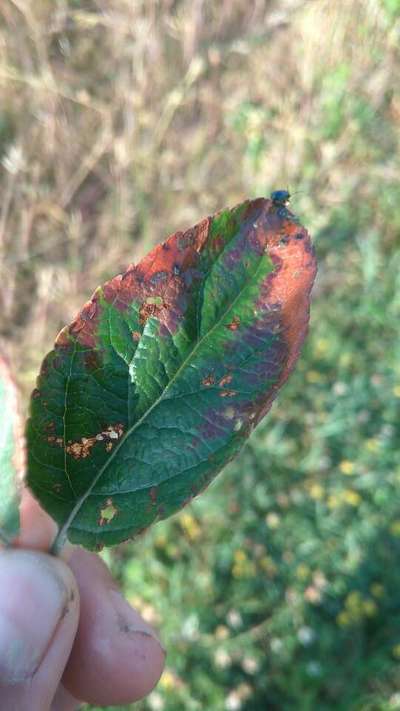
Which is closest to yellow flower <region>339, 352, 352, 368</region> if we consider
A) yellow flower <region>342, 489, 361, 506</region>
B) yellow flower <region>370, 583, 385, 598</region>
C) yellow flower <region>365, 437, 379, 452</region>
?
yellow flower <region>365, 437, 379, 452</region>

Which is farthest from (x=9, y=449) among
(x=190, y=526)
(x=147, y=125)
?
(x=147, y=125)

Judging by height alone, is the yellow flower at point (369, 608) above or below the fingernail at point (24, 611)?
below

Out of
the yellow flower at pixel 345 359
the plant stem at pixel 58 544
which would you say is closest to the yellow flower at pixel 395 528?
the yellow flower at pixel 345 359

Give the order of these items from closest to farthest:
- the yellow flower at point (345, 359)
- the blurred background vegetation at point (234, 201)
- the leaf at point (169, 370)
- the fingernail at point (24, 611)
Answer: the leaf at point (169, 370) < the fingernail at point (24, 611) < the blurred background vegetation at point (234, 201) < the yellow flower at point (345, 359)

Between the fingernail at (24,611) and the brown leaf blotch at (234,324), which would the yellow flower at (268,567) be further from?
the brown leaf blotch at (234,324)

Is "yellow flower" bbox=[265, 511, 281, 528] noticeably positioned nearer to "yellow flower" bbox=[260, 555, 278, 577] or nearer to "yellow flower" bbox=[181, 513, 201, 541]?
"yellow flower" bbox=[260, 555, 278, 577]

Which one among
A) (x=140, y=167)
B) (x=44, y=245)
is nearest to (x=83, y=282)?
(x=44, y=245)
